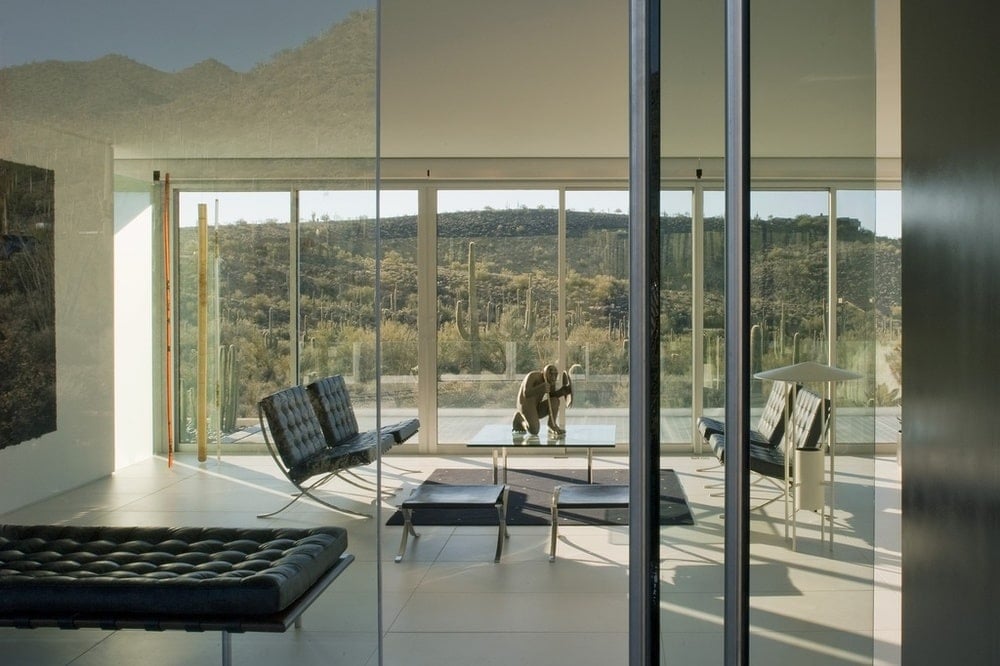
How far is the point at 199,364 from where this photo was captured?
9.39 feet

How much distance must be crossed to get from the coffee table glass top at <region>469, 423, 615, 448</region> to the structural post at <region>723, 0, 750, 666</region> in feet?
12.6

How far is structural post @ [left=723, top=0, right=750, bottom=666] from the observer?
1906mm

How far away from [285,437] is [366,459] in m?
0.27

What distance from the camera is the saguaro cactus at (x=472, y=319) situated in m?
8.32

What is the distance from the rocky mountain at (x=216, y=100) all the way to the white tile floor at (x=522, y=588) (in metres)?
0.98

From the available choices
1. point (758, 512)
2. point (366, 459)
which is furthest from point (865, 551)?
point (366, 459)

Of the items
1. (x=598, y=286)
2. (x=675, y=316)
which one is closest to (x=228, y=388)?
(x=675, y=316)

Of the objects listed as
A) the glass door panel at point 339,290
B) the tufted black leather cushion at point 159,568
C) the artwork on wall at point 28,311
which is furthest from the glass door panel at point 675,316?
the artwork on wall at point 28,311

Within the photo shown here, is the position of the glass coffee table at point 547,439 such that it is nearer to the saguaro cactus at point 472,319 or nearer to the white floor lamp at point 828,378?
the saguaro cactus at point 472,319

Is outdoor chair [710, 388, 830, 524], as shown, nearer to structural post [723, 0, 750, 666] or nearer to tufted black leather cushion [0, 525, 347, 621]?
structural post [723, 0, 750, 666]

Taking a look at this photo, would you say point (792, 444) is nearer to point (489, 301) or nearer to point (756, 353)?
point (756, 353)

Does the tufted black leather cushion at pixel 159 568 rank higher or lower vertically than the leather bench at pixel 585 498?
higher

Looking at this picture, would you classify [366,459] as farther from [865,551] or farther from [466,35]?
[466,35]

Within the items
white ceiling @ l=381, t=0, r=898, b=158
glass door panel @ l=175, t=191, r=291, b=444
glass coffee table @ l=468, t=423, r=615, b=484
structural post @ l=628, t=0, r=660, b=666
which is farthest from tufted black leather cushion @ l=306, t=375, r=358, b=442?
glass coffee table @ l=468, t=423, r=615, b=484
